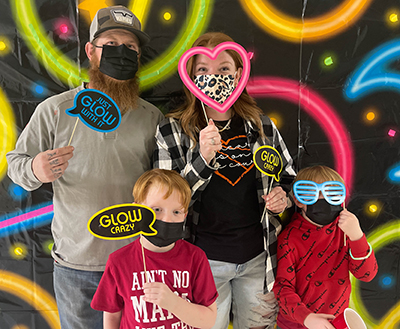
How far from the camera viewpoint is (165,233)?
1.07 meters

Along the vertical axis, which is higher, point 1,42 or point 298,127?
point 1,42

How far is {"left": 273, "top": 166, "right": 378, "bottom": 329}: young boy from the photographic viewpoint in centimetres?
138

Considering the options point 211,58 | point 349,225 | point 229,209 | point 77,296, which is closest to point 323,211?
point 349,225

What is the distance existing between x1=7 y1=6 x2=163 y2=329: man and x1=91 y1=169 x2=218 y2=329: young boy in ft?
1.14

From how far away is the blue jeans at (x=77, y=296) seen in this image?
146 cm

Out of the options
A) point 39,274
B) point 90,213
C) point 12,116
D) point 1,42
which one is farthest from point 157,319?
point 1,42

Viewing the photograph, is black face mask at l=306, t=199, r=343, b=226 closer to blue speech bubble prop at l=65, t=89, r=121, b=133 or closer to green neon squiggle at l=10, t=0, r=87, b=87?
blue speech bubble prop at l=65, t=89, r=121, b=133

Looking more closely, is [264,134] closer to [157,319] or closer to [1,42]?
[157,319]

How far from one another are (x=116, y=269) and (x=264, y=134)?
2.90 ft

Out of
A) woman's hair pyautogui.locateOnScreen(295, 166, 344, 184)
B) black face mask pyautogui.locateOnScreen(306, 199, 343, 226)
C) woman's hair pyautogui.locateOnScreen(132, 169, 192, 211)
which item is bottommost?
black face mask pyautogui.locateOnScreen(306, 199, 343, 226)

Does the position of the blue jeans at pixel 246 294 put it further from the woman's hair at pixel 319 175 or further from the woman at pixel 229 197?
the woman's hair at pixel 319 175

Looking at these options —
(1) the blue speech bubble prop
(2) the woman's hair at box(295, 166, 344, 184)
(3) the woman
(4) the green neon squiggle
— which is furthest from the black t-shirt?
(4) the green neon squiggle

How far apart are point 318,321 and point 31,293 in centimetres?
152

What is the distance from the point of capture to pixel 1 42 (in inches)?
66.1
